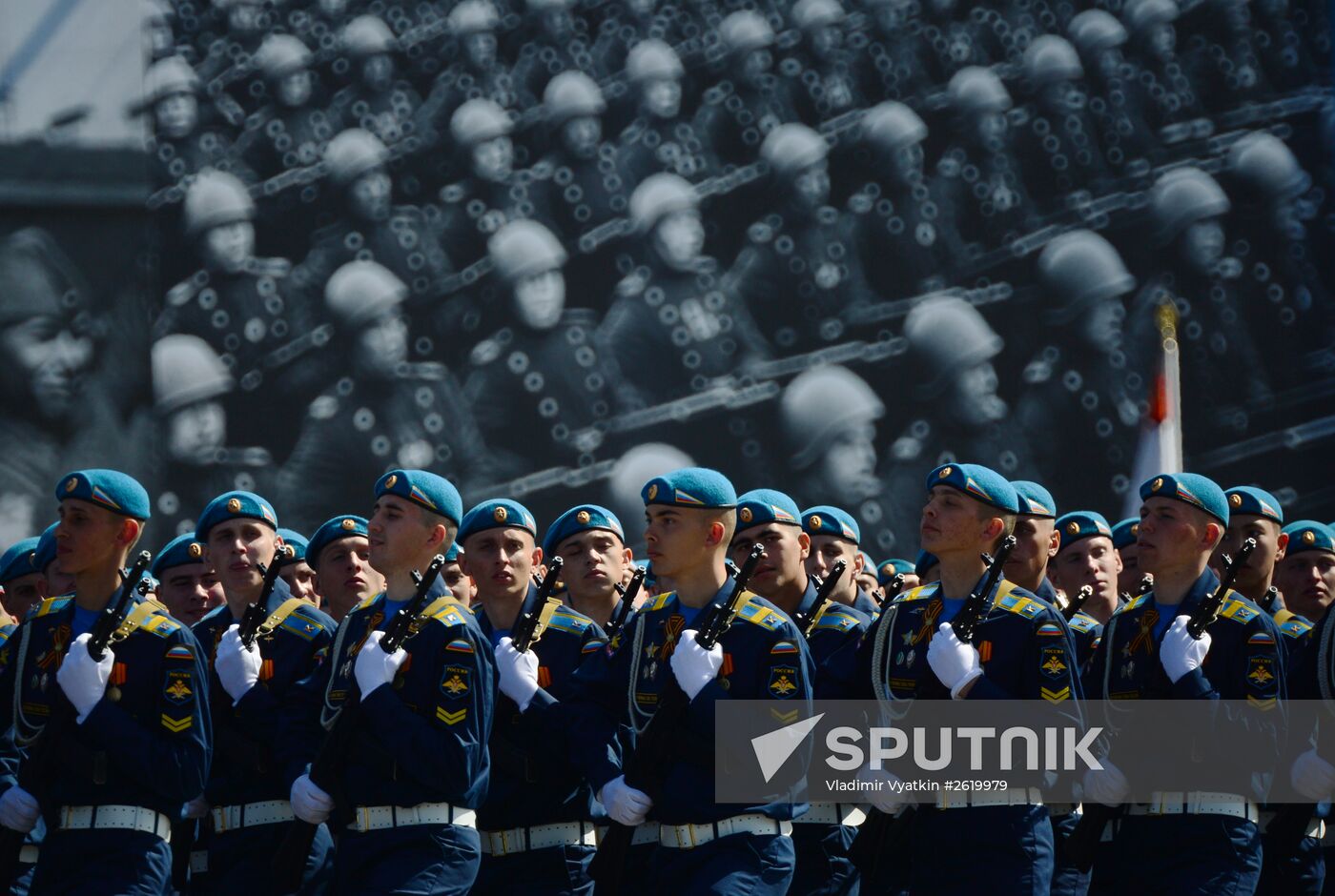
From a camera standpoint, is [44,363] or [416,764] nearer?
[416,764]

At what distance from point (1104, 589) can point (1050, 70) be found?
7.96 meters

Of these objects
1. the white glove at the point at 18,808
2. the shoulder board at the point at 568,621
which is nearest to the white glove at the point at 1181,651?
the shoulder board at the point at 568,621

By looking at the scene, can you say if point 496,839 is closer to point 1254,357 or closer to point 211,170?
point 211,170

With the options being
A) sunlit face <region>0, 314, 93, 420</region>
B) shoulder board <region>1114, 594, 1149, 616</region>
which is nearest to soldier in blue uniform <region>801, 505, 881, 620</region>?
shoulder board <region>1114, 594, 1149, 616</region>

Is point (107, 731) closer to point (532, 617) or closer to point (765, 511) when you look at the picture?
point (532, 617)

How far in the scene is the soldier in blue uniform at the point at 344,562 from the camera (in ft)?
24.7

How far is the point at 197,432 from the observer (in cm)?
1346

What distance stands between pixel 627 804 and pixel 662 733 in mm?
251

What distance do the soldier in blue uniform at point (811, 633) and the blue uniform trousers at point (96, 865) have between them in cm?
232

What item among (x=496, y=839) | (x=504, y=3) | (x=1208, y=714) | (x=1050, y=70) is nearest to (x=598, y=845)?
(x=496, y=839)

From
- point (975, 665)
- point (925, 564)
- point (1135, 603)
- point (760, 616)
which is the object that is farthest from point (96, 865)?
point (925, 564)

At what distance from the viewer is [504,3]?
14.2 m

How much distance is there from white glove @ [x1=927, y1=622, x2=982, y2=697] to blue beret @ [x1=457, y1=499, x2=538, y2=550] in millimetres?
1742

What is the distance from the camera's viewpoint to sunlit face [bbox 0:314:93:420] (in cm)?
1340
